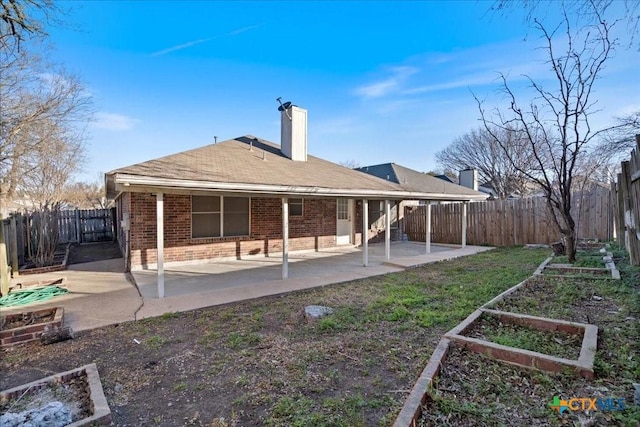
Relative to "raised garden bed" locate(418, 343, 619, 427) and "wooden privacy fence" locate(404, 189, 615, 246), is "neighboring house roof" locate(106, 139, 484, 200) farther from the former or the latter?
"raised garden bed" locate(418, 343, 619, 427)

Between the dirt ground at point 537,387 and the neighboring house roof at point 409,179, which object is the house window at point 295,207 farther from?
the dirt ground at point 537,387

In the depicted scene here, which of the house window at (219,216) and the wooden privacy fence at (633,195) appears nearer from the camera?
Result: the wooden privacy fence at (633,195)

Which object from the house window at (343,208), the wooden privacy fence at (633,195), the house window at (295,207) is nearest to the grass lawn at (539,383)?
the wooden privacy fence at (633,195)

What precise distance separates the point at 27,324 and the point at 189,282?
9.10 ft

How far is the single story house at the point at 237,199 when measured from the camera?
5.75 m

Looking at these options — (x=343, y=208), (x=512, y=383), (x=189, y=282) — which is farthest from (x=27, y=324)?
(x=343, y=208)

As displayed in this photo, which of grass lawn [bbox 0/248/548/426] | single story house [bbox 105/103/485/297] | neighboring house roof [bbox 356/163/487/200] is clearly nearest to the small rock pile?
grass lawn [bbox 0/248/548/426]

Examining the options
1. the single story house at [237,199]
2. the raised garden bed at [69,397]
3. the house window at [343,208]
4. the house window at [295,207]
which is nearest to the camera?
the raised garden bed at [69,397]

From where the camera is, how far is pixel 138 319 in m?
4.52

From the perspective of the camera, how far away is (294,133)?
34.0 ft

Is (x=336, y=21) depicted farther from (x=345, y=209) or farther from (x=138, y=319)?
(x=138, y=319)

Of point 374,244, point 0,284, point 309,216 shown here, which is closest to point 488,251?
point 374,244

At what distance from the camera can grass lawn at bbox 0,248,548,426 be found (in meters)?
2.42

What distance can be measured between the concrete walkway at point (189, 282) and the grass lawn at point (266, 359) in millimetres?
491
